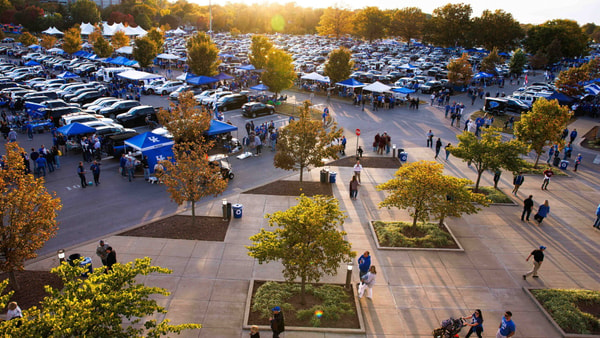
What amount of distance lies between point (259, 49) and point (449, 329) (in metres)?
42.4

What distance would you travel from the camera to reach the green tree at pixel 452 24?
80000 mm

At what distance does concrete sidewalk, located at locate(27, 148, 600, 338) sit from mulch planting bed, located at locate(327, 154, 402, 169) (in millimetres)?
A: 4907

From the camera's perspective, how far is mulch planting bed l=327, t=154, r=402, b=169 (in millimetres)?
23609

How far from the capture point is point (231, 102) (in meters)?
35.3

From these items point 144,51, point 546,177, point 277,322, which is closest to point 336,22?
point 144,51

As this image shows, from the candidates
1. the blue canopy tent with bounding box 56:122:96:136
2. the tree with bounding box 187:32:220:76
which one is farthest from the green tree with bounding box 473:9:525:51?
the blue canopy tent with bounding box 56:122:96:136

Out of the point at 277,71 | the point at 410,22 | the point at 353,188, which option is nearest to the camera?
the point at 353,188

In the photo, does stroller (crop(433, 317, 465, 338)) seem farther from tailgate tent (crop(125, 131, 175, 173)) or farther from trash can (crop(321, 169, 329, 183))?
tailgate tent (crop(125, 131, 175, 173))

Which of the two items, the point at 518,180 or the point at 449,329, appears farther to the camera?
the point at 518,180

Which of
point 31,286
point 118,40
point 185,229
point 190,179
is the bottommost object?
point 31,286

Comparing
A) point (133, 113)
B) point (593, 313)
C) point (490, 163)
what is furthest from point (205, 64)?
point (593, 313)

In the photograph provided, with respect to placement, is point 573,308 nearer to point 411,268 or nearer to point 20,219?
point 411,268

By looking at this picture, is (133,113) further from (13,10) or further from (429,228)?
(13,10)

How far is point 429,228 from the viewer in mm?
15820
